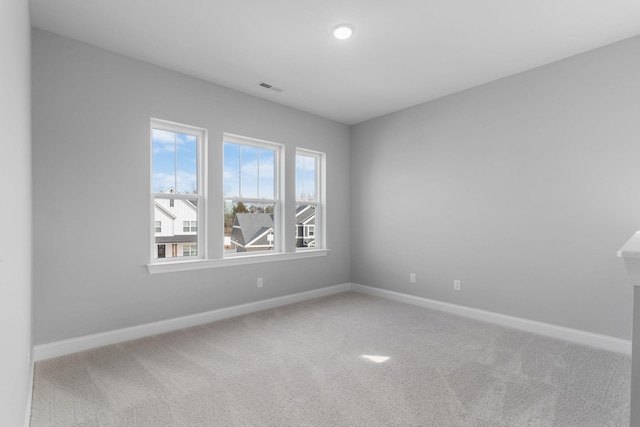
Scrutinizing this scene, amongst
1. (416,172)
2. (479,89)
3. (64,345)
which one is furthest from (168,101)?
(479,89)

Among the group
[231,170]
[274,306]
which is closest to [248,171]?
[231,170]

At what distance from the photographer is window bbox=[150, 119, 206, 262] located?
11.1 ft

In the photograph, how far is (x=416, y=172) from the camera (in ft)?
14.2

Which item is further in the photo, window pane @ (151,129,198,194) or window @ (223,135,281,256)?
window @ (223,135,281,256)

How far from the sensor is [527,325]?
131 inches

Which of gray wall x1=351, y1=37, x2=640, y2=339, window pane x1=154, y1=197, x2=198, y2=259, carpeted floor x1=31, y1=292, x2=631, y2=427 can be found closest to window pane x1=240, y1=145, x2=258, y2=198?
window pane x1=154, y1=197, x2=198, y2=259

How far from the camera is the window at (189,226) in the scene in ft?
11.7

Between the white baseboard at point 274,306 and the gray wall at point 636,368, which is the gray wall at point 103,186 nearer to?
the white baseboard at point 274,306

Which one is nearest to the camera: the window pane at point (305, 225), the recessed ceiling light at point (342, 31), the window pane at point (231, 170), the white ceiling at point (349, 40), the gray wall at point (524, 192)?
the white ceiling at point (349, 40)

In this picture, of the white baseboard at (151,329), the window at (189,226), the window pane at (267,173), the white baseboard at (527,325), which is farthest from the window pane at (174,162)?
the white baseboard at (527,325)

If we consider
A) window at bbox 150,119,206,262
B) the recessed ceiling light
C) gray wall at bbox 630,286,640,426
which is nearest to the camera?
gray wall at bbox 630,286,640,426

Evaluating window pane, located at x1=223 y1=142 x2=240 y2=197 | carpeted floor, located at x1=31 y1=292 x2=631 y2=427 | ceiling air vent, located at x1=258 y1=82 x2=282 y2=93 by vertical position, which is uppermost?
ceiling air vent, located at x1=258 y1=82 x2=282 y2=93

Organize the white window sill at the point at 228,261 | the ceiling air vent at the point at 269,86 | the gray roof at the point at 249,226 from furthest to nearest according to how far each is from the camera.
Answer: the gray roof at the point at 249,226, the ceiling air vent at the point at 269,86, the white window sill at the point at 228,261

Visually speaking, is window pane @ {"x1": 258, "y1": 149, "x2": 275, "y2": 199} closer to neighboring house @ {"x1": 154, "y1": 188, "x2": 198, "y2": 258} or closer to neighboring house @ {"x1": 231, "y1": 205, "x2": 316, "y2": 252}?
neighboring house @ {"x1": 231, "y1": 205, "x2": 316, "y2": 252}
